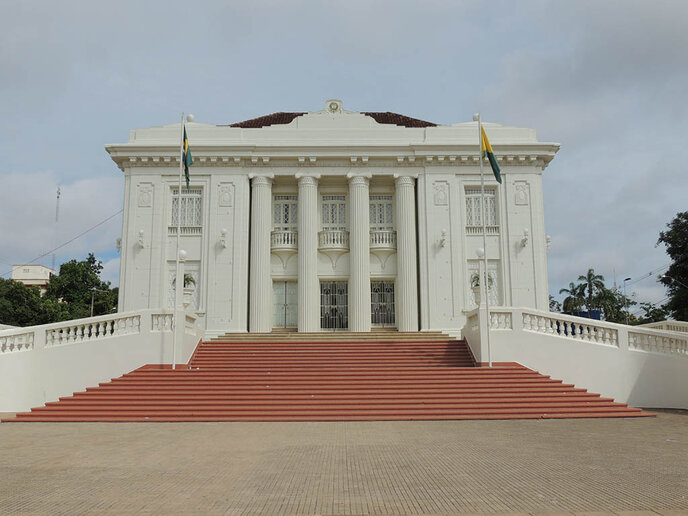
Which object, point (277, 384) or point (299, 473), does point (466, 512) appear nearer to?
point (299, 473)

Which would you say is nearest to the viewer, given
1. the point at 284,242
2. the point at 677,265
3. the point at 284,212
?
the point at 284,242

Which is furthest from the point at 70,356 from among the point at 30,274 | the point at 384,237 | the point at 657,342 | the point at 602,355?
the point at 30,274

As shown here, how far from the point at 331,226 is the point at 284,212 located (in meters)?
2.32

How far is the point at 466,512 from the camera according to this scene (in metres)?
5.19

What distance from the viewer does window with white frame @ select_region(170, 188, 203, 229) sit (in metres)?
26.0

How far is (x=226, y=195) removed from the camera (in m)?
26.1

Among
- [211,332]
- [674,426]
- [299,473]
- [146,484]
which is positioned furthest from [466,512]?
[211,332]

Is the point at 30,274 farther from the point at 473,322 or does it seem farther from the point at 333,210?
the point at 473,322

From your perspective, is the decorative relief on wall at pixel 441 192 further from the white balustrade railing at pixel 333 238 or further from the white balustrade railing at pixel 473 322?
the white balustrade railing at pixel 473 322

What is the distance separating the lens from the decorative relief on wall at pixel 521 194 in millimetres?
26141

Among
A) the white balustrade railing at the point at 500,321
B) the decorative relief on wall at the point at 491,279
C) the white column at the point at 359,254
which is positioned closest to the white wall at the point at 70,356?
the white column at the point at 359,254

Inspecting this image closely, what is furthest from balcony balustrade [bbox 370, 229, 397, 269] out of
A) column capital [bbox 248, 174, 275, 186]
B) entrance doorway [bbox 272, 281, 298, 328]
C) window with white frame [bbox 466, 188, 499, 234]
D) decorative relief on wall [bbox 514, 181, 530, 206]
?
decorative relief on wall [bbox 514, 181, 530, 206]

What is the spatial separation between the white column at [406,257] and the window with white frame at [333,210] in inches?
104

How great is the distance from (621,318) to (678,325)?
1988 inches
